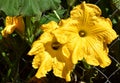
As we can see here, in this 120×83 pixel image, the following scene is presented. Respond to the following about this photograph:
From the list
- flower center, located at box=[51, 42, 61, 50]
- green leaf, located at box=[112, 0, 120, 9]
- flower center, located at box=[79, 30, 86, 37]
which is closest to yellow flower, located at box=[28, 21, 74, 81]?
flower center, located at box=[51, 42, 61, 50]

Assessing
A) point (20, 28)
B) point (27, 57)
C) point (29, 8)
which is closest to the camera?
point (29, 8)

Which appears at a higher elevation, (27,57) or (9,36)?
(9,36)

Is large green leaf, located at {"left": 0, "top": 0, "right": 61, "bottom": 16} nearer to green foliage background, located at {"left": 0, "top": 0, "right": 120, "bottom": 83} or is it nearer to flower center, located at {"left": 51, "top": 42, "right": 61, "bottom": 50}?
green foliage background, located at {"left": 0, "top": 0, "right": 120, "bottom": 83}

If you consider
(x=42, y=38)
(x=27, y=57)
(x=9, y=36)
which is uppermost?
(x=42, y=38)

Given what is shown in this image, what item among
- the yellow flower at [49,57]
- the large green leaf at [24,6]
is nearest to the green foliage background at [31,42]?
the large green leaf at [24,6]

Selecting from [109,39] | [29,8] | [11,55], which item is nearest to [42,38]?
[29,8]

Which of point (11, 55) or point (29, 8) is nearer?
point (29, 8)

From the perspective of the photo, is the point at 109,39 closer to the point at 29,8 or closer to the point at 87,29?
the point at 87,29

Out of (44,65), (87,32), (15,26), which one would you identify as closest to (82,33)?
(87,32)
